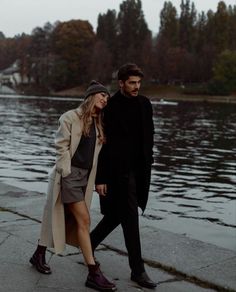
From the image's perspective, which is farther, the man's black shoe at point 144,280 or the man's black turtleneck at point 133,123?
the man's black turtleneck at point 133,123

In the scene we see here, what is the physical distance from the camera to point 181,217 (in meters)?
10.8

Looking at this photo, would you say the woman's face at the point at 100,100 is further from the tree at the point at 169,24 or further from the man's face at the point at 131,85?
the tree at the point at 169,24

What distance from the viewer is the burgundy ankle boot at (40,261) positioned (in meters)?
5.09

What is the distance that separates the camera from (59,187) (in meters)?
4.98

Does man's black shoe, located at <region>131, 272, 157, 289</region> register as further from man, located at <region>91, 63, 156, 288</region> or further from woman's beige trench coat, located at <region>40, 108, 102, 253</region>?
woman's beige trench coat, located at <region>40, 108, 102, 253</region>

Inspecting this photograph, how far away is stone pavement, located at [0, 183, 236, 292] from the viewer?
4.89m

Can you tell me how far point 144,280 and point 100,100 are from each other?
164cm

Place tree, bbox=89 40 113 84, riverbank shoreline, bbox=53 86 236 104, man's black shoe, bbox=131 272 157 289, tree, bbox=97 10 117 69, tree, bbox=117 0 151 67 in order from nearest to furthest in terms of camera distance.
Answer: man's black shoe, bbox=131 272 157 289 → riverbank shoreline, bbox=53 86 236 104 → tree, bbox=89 40 113 84 → tree, bbox=117 0 151 67 → tree, bbox=97 10 117 69

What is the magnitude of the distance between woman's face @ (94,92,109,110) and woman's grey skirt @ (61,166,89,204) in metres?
0.59

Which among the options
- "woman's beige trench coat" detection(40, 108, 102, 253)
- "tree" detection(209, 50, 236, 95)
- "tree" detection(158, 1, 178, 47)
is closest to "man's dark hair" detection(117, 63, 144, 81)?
"woman's beige trench coat" detection(40, 108, 102, 253)

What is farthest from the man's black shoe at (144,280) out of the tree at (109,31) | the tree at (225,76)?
the tree at (109,31)

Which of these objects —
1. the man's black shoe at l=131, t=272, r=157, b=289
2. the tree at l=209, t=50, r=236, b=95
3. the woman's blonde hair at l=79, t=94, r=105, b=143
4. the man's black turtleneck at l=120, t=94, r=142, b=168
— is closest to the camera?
the man's black shoe at l=131, t=272, r=157, b=289

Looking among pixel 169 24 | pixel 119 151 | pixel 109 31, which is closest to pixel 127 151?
pixel 119 151

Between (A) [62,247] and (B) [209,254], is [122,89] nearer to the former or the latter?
(A) [62,247]
